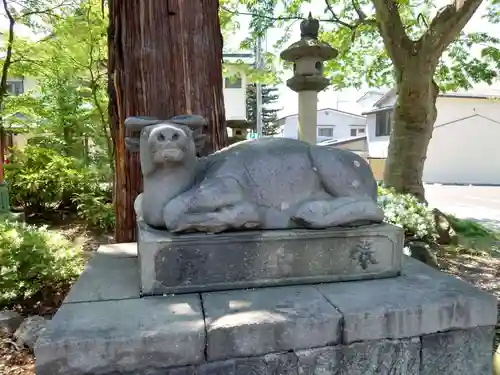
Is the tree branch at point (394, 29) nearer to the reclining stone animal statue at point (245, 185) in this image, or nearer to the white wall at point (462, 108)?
the reclining stone animal statue at point (245, 185)

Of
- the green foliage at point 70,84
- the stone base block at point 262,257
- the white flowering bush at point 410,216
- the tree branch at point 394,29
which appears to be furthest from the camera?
the green foliage at point 70,84

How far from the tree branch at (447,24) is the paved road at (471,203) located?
455 centimetres

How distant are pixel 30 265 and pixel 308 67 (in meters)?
4.96

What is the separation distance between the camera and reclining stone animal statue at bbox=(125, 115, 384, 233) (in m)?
2.07

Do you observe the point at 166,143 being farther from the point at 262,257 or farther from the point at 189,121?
the point at 262,257

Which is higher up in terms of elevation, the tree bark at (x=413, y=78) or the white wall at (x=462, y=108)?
the white wall at (x=462, y=108)

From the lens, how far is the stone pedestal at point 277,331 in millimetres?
1642

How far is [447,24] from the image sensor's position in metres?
6.99

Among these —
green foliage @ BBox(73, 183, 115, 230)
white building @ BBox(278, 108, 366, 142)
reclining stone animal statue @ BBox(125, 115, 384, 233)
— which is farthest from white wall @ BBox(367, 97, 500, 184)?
reclining stone animal statue @ BBox(125, 115, 384, 233)

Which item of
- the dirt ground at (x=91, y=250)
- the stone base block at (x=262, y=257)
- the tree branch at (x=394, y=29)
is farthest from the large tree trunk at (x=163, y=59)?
the tree branch at (x=394, y=29)

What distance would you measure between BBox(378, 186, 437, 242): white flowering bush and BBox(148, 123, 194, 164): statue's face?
485 cm

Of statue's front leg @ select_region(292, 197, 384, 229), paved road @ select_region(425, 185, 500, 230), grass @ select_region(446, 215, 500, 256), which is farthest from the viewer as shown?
paved road @ select_region(425, 185, 500, 230)

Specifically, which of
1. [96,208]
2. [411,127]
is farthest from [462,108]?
[96,208]

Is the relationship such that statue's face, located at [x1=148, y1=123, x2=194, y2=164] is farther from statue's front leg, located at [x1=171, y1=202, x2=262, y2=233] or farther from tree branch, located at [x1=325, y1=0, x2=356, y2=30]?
tree branch, located at [x1=325, y1=0, x2=356, y2=30]
